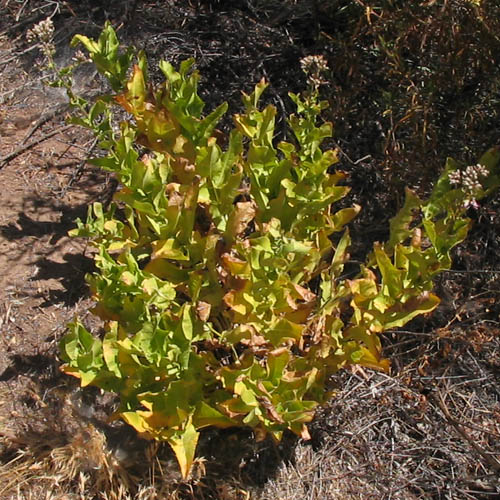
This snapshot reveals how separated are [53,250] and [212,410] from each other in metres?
1.26

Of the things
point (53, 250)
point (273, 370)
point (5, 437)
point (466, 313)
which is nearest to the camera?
point (273, 370)

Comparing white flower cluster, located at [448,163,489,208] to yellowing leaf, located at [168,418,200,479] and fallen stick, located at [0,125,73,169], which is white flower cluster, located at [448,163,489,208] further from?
fallen stick, located at [0,125,73,169]

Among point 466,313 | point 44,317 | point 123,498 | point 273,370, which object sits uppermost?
point 273,370

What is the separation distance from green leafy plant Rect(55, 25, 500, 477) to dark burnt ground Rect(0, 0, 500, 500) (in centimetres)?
34

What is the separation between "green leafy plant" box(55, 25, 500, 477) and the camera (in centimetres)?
198

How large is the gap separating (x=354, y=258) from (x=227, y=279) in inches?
32.6

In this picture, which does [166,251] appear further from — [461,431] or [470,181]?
[461,431]

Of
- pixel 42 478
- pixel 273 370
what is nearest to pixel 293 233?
pixel 273 370

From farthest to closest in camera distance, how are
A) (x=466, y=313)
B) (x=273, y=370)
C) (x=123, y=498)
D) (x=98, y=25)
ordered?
(x=98, y=25) → (x=466, y=313) → (x=123, y=498) → (x=273, y=370)

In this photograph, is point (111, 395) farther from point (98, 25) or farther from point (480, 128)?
point (98, 25)

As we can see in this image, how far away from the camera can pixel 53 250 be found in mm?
2980

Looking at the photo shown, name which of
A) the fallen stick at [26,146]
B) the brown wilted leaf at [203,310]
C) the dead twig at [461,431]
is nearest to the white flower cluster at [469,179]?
the brown wilted leaf at [203,310]

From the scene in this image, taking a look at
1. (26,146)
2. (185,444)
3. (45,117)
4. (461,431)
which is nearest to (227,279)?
(185,444)

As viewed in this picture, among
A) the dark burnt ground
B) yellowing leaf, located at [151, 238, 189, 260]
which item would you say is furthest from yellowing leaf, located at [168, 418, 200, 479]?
yellowing leaf, located at [151, 238, 189, 260]
